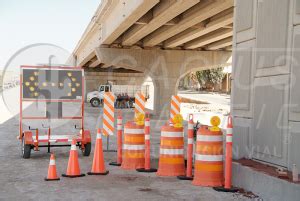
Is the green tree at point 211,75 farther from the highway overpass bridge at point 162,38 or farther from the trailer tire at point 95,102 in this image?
the highway overpass bridge at point 162,38

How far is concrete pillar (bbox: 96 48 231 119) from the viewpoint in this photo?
29.7m

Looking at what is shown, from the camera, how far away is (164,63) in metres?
30.4

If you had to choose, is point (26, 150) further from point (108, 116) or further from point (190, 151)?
point (190, 151)

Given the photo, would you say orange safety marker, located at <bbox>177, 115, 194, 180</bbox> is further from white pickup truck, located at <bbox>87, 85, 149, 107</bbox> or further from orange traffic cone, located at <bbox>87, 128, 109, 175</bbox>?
white pickup truck, located at <bbox>87, 85, 149, 107</bbox>

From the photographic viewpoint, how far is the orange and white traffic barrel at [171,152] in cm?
888

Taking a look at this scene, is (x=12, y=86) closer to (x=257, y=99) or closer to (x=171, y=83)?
(x=171, y=83)

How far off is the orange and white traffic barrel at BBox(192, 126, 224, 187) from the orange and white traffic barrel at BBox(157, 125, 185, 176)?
96cm

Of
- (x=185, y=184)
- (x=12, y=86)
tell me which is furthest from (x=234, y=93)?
(x=12, y=86)

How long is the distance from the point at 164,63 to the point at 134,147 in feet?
69.2

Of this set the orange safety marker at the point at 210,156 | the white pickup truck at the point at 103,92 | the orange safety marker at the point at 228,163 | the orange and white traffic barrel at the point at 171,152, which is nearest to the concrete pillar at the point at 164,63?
the white pickup truck at the point at 103,92

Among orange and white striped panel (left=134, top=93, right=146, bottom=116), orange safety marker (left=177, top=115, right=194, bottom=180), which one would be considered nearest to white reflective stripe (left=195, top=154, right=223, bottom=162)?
orange safety marker (left=177, top=115, right=194, bottom=180)

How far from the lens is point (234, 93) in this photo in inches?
347

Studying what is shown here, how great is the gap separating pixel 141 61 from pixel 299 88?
23.4 metres

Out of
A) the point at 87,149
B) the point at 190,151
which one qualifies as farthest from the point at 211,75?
the point at 190,151
